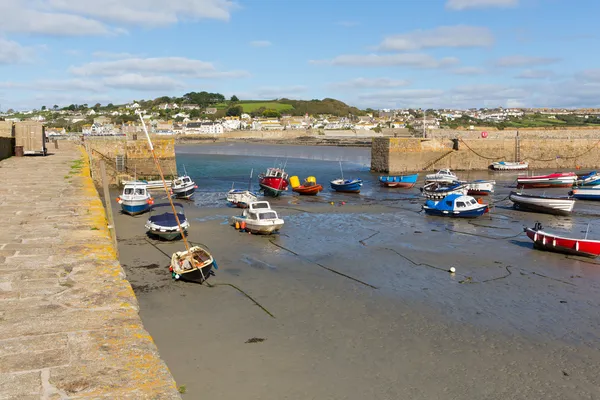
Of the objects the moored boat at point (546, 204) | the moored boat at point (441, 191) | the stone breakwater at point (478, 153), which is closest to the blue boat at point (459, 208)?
the moored boat at point (546, 204)

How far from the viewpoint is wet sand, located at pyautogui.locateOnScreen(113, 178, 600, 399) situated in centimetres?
1015

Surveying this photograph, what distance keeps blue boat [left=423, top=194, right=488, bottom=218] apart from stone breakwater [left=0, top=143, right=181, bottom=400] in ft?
75.9

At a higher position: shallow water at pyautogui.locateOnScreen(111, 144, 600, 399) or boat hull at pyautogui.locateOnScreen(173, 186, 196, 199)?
boat hull at pyautogui.locateOnScreen(173, 186, 196, 199)

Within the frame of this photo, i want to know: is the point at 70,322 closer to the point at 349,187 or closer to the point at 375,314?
the point at 375,314

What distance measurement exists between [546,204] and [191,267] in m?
23.2

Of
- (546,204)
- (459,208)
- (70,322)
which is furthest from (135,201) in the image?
(70,322)

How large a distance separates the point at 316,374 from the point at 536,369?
4.72m

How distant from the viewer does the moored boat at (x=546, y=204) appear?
29.8 metres

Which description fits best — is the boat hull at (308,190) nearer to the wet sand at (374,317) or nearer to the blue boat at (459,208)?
the blue boat at (459,208)

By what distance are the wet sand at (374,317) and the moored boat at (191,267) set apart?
28 cm

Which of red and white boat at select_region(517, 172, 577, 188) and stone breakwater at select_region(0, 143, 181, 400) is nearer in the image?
stone breakwater at select_region(0, 143, 181, 400)

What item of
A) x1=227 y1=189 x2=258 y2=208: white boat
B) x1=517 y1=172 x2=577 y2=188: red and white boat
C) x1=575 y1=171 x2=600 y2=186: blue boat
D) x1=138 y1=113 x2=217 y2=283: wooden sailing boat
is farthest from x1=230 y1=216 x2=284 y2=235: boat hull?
x1=575 y1=171 x2=600 y2=186: blue boat

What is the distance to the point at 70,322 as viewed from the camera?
501 centimetres

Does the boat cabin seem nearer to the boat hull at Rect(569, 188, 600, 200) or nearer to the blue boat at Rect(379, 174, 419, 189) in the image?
the blue boat at Rect(379, 174, 419, 189)
